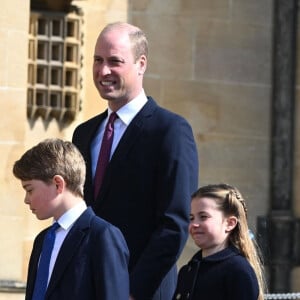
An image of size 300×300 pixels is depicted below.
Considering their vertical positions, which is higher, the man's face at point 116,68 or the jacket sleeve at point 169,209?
the man's face at point 116,68

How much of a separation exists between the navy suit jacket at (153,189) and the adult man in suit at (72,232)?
402mm

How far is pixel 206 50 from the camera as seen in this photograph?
11.4 metres

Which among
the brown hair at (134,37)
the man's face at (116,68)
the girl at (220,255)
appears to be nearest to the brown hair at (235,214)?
the girl at (220,255)

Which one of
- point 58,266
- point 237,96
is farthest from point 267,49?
point 58,266

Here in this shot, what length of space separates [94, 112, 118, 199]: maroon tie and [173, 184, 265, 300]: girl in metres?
0.38

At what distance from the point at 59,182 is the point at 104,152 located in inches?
26.2

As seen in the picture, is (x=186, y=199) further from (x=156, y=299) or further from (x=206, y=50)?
(x=206, y=50)

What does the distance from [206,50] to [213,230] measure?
5.37m

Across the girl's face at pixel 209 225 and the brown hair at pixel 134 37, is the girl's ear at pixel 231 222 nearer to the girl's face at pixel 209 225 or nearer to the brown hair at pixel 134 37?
the girl's face at pixel 209 225

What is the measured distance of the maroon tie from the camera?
6145 millimetres

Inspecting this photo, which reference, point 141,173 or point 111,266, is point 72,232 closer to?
point 111,266

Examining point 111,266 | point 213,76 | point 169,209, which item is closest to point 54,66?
point 213,76

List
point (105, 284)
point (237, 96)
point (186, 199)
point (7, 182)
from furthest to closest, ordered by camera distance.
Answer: point (237, 96) → point (7, 182) → point (186, 199) → point (105, 284)

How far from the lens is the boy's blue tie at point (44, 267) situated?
5.64 metres
